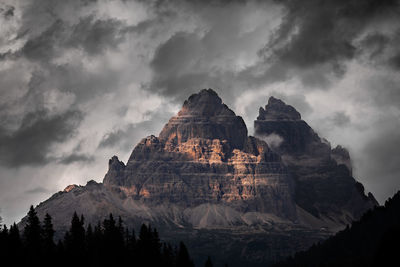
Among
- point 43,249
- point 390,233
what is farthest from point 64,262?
point 390,233

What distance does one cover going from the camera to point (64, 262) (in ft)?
636

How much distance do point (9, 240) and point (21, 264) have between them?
8.90 metres

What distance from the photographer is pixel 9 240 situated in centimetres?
19825

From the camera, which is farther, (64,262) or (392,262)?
(64,262)

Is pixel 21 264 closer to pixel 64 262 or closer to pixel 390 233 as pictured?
pixel 64 262

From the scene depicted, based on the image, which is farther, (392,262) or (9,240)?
(9,240)

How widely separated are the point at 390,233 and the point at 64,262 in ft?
223

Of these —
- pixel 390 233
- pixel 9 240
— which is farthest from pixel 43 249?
pixel 390 233

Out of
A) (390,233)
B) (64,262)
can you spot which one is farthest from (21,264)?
(390,233)

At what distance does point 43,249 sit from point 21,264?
939cm

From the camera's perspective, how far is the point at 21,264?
7525 inches

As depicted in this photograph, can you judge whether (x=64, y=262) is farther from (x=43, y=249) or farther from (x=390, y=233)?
(x=390, y=233)

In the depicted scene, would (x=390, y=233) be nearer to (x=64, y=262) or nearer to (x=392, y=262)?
(x=392, y=262)

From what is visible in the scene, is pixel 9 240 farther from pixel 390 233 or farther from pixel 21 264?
pixel 390 233
